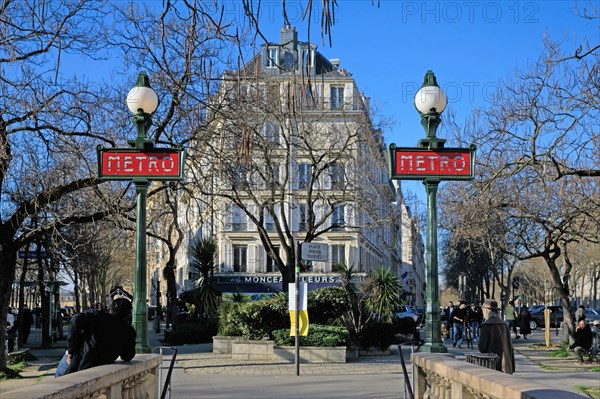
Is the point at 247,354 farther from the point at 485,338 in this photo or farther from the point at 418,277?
the point at 418,277

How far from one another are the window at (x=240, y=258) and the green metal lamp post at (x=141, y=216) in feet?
163

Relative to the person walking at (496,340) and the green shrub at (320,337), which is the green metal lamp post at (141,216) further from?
the green shrub at (320,337)

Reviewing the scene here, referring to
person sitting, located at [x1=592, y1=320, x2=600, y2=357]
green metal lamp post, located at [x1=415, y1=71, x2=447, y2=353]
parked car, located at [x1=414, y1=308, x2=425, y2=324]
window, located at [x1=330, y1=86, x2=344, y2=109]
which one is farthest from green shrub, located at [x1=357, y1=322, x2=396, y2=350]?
parked car, located at [x1=414, y1=308, x2=425, y2=324]

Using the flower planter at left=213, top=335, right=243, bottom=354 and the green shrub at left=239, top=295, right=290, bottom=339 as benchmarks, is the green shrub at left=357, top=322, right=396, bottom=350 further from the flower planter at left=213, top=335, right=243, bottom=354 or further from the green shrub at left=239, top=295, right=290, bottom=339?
the flower planter at left=213, top=335, right=243, bottom=354

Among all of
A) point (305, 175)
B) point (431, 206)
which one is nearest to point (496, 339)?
point (431, 206)

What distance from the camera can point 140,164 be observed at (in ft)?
40.7

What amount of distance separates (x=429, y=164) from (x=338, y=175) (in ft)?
68.4

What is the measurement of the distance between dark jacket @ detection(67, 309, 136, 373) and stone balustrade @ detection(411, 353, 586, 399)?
3586 mm

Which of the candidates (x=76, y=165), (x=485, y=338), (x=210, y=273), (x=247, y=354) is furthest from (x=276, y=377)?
(x=210, y=273)

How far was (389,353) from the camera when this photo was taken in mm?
24000

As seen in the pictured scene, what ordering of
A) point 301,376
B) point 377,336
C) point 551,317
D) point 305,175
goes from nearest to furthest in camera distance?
point 301,376
point 377,336
point 305,175
point 551,317

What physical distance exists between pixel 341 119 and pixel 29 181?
17600 millimetres

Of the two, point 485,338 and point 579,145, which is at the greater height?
point 579,145

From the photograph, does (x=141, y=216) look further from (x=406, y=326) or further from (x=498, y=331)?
(x=406, y=326)
